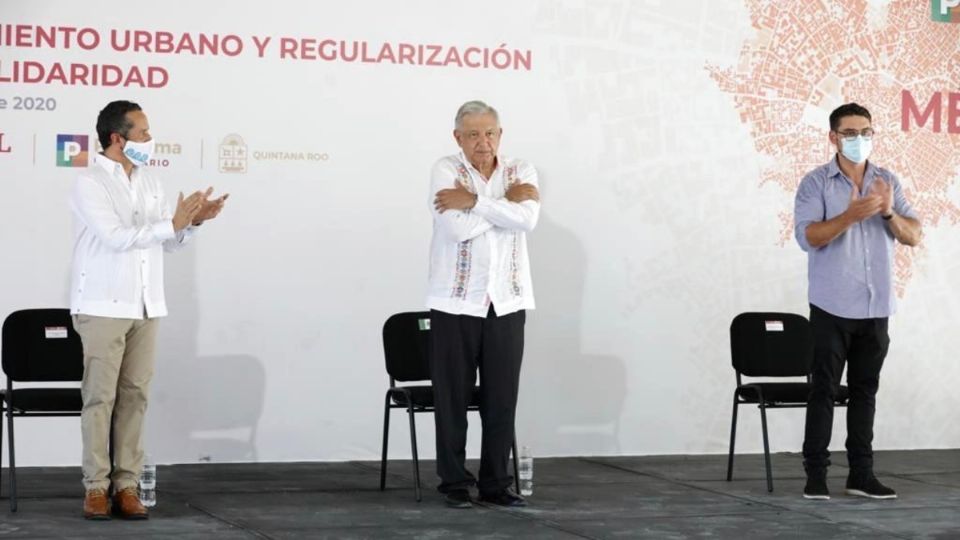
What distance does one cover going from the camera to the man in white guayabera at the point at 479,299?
5.38 metres

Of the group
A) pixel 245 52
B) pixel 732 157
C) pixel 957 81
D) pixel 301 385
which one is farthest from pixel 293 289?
pixel 957 81

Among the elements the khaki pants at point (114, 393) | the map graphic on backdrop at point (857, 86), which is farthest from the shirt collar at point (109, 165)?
the map graphic on backdrop at point (857, 86)

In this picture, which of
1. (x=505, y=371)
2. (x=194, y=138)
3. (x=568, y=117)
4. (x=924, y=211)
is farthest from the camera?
(x=924, y=211)

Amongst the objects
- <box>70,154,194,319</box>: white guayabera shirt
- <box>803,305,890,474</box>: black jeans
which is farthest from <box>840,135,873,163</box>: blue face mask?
<box>70,154,194,319</box>: white guayabera shirt

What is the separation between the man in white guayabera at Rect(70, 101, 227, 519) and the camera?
494 centimetres

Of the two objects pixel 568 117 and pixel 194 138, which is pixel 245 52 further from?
pixel 568 117

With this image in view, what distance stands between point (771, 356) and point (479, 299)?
1921 millimetres

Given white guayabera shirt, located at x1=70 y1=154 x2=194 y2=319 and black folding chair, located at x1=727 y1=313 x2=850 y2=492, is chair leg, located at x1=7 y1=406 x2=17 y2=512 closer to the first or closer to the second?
white guayabera shirt, located at x1=70 y1=154 x2=194 y2=319

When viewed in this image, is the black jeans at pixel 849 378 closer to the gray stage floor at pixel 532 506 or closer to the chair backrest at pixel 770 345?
the gray stage floor at pixel 532 506

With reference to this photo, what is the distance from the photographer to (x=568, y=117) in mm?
7078

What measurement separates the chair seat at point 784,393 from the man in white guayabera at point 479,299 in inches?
54.3

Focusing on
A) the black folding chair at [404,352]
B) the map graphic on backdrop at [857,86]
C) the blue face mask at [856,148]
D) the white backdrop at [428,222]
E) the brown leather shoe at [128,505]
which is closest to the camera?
the brown leather shoe at [128,505]

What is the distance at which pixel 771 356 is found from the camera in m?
6.65

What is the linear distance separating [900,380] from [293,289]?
11.3ft
